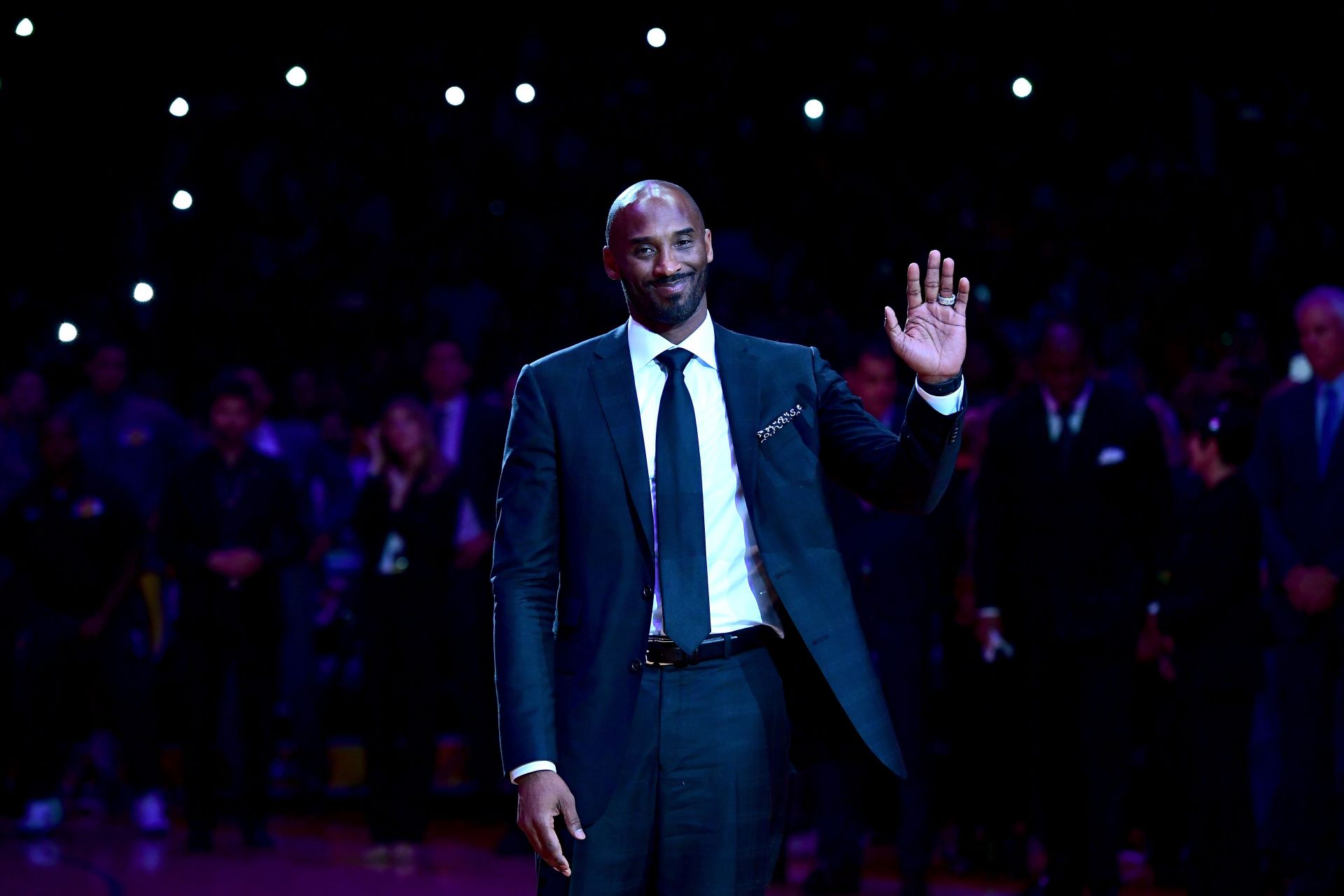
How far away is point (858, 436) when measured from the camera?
2.83 m

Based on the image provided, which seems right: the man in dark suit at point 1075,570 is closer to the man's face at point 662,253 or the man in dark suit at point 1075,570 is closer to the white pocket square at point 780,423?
the white pocket square at point 780,423

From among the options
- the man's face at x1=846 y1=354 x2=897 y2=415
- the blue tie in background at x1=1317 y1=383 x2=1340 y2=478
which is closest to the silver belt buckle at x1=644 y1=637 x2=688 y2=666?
the man's face at x1=846 y1=354 x2=897 y2=415

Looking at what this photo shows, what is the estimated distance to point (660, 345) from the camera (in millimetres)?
2859

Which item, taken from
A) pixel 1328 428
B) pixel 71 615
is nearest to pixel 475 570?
pixel 71 615

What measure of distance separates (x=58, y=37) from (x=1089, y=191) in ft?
19.9

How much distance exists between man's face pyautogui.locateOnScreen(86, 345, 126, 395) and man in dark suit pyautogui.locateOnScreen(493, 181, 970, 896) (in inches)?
233

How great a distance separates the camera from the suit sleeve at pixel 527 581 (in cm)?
265

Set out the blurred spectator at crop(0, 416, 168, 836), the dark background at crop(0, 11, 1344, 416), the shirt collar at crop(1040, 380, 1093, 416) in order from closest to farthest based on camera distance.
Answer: the shirt collar at crop(1040, 380, 1093, 416) < the dark background at crop(0, 11, 1344, 416) < the blurred spectator at crop(0, 416, 168, 836)

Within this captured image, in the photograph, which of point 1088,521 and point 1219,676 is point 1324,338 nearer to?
point 1088,521

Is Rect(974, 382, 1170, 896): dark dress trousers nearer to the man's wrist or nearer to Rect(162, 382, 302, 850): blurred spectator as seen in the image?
the man's wrist

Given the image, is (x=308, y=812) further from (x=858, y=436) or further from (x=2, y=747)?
(x=858, y=436)

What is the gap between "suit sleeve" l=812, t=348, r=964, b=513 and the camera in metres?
2.63

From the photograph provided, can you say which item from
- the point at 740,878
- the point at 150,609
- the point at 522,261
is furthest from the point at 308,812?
the point at 740,878

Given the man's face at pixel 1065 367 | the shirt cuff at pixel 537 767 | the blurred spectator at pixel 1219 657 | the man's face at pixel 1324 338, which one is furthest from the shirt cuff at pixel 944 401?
the man's face at pixel 1324 338
